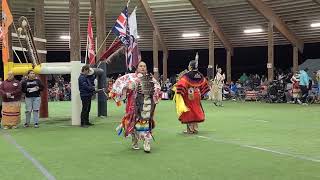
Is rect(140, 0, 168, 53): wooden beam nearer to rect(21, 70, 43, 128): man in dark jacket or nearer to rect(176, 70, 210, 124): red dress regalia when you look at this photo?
rect(21, 70, 43, 128): man in dark jacket

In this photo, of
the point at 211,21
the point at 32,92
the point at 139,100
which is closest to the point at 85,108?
the point at 32,92

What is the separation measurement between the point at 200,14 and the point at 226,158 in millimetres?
19047

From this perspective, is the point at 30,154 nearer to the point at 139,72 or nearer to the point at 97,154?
the point at 97,154

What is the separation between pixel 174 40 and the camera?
28.7m

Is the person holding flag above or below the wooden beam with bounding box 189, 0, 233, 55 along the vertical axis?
below

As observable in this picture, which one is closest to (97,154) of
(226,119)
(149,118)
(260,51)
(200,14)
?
(149,118)

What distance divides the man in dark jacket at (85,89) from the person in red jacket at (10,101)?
153cm

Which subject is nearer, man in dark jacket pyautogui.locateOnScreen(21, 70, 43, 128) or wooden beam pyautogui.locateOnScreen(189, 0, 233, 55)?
man in dark jacket pyautogui.locateOnScreen(21, 70, 43, 128)

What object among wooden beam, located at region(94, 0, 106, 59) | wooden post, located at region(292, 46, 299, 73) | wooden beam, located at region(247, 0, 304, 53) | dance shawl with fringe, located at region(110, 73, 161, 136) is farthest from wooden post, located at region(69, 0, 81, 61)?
wooden post, located at region(292, 46, 299, 73)

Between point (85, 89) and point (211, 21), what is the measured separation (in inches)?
595

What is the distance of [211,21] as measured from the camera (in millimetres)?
25609

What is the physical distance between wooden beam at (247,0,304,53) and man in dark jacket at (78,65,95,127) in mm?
12648

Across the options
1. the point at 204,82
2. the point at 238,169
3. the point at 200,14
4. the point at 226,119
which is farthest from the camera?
the point at 200,14

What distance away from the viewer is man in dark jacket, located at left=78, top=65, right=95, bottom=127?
11688 millimetres
